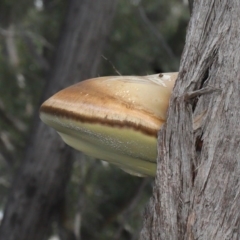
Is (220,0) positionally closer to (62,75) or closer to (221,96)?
(221,96)

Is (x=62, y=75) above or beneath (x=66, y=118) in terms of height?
beneath

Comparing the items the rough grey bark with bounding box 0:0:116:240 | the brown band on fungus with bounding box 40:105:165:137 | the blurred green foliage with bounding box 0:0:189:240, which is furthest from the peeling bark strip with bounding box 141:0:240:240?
the blurred green foliage with bounding box 0:0:189:240

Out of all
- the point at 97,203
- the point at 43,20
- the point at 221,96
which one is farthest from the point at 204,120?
the point at 43,20

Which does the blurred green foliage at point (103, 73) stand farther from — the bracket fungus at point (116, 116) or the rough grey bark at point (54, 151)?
the bracket fungus at point (116, 116)

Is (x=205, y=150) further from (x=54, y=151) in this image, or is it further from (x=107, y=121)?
(x=54, y=151)

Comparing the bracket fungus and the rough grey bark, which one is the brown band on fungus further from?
the rough grey bark
